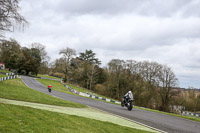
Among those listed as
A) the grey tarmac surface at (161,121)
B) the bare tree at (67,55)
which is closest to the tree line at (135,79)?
the bare tree at (67,55)

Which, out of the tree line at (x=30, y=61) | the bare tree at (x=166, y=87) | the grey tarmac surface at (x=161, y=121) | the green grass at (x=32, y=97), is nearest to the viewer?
the grey tarmac surface at (x=161, y=121)

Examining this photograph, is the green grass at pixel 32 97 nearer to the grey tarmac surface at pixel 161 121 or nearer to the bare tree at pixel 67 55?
the grey tarmac surface at pixel 161 121

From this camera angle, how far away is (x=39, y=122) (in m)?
6.48

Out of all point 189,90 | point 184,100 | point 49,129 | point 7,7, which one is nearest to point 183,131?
point 49,129

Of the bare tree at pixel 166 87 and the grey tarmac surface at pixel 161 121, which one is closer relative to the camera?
the grey tarmac surface at pixel 161 121

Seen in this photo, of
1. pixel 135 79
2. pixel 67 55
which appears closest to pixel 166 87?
pixel 135 79

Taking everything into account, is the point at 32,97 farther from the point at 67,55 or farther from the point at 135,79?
the point at 67,55

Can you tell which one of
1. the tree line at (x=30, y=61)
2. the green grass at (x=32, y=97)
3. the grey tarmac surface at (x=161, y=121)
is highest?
the tree line at (x=30, y=61)

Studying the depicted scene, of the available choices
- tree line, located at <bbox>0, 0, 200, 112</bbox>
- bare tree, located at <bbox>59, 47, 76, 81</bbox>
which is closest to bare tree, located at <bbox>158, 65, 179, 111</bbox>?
tree line, located at <bbox>0, 0, 200, 112</bbox>

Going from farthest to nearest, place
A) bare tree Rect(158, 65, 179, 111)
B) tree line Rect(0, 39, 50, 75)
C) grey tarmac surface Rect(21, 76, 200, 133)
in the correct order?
1. tree line Rect(0, 39, 50, 75)
2. bare tree Rect(158, 65, 179, 111)
3. grey tarmac surface Rect(21, 76, 200, 133)

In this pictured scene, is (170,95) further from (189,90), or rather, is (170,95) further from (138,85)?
(189,90)

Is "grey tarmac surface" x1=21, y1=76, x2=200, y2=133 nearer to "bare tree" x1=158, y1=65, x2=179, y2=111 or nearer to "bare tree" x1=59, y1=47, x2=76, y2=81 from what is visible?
"bare tree" x1=158, y1=65, x2=179, y2=111

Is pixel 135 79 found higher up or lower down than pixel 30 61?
lower down

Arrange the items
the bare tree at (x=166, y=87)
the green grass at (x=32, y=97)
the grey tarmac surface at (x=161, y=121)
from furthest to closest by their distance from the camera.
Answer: the bare tree at (x=166, y=87) → the green grass at (x=32, y=97) → the grey tarmac surface at (x=161, y=121)
